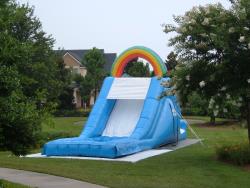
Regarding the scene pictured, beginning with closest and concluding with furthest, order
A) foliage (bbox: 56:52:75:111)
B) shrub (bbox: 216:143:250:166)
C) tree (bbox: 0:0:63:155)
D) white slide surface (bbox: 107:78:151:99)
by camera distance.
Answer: tree (bbox: 0:0:63:155) < shrub (bbox: 216:143:250:166) < white slide surface (bbox: 107:78:151:99) < foliage (bbox: 56:52:75:111)

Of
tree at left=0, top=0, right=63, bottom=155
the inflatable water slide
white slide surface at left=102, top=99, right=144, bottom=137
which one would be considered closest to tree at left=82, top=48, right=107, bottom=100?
the inflatable water slide

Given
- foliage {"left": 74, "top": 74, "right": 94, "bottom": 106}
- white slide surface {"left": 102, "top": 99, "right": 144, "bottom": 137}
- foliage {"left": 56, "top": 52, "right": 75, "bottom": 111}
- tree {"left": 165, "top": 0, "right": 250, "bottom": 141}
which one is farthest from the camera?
foliage {"left": 74, "top": 74, "right": 94, "bottom": 106}

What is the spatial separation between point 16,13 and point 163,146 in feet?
44.1

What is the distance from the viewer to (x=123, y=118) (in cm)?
2145

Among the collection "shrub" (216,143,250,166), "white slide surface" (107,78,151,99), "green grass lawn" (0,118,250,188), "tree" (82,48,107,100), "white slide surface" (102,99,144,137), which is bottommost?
"green grass lawn" (0,118,250,188)

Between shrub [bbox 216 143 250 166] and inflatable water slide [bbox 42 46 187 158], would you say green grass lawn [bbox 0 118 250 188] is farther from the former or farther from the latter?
inflatable water slide [bbox 42 46 187 158]

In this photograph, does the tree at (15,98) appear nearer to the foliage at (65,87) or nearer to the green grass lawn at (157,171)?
the green grass lawn at (157,171)

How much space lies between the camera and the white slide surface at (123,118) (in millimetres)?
20703

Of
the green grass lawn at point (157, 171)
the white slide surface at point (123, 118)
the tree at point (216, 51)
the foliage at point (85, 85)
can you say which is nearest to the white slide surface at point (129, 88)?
the white slide surface at point (123, 118)

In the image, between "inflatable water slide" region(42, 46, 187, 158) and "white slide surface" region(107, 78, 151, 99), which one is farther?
"white slide surface" region(107, 78, 151, 99)

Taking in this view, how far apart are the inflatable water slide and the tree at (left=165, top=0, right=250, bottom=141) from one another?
4572mm

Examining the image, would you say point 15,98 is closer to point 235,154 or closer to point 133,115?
point 235,154

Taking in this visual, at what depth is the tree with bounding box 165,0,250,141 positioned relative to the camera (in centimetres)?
A: 1229

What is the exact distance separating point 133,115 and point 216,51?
8.89m
